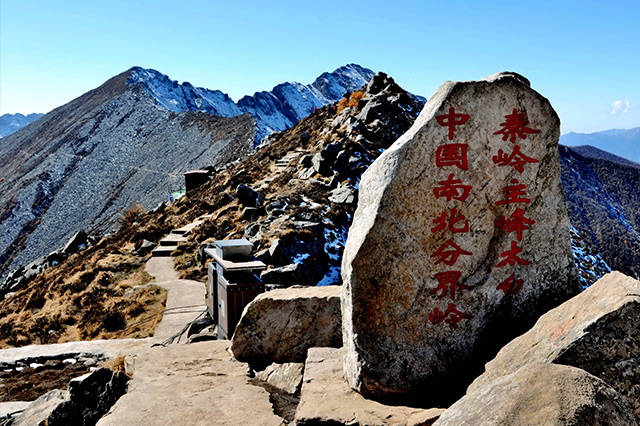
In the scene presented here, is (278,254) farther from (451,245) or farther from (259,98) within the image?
(259,98)

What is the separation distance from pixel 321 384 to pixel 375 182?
2.59m

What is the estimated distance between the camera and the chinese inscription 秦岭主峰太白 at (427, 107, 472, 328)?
5184mm

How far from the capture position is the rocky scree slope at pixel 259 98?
10894cm

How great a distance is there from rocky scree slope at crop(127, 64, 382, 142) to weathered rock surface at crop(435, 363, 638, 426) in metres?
96.6

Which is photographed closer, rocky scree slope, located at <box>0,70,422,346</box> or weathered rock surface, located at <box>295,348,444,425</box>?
weathered rock surface, located at <box>295,348,444,425</box>

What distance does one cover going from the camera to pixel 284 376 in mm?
7246

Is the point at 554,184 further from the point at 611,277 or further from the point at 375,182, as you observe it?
the point at 375,182

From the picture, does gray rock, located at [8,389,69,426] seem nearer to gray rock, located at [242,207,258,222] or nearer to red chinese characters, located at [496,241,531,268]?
red chinese characters, located at [496,241,531,268]

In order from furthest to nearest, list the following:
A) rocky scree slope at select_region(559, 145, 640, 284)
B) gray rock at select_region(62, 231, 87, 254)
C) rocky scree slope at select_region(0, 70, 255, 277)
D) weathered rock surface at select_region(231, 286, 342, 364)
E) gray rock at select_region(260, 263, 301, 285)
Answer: rocky scree slope at select_region(559, 145, 640, 284) → rocky scree slope at select_region(0, 70, 255, 277) → gray rock at select_region(62, 231, 87, 254) → gray rock at select_region(260, 263, 301, 285) → weathered rock surface at select_region(231, 286, 342, 364)

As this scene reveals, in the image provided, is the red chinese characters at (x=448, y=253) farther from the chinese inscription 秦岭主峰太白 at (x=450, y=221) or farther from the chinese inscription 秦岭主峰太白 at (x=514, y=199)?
the chinese inscription 秦岭主峰太白 at (x=514, y=199)

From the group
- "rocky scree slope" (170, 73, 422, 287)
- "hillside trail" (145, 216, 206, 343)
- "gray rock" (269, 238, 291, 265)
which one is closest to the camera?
"hillside trail" (145, 216, 206, 343)

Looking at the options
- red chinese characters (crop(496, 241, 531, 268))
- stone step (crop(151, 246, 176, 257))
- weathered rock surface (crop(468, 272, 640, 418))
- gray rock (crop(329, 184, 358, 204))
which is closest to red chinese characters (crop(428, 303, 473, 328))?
red chinese characters (crop(496, 241, 531, 268))

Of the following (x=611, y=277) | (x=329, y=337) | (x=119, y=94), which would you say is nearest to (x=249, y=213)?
(x=329, y=337)

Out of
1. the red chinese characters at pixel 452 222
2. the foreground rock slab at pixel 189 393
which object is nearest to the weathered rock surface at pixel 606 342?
the red chinese characters at pixel 452 222
